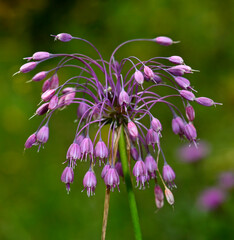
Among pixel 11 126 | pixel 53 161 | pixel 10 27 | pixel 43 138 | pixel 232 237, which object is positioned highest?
pixel 10 27

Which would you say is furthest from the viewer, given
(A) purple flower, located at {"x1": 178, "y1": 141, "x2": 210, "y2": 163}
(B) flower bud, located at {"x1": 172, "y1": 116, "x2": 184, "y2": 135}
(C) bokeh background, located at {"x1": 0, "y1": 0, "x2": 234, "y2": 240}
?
(A) purple flower, located at {"x1": 178, "y1": 141, "x2": 210, "y2": 163}

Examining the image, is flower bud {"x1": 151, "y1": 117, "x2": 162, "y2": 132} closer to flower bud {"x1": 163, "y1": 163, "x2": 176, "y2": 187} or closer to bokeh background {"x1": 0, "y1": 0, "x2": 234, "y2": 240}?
flower bud {"x1": 163, "y1": 163, "x2": 176, "y2": 187}

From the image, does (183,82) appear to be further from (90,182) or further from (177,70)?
(90,182)

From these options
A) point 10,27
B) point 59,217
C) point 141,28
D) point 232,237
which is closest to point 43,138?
point 232,237

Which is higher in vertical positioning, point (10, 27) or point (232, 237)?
point (10, 27)

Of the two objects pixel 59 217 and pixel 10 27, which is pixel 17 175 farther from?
pixel 10 27

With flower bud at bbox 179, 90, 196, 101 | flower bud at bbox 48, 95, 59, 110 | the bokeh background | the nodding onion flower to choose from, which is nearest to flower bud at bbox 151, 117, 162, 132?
the nodding onion flower
